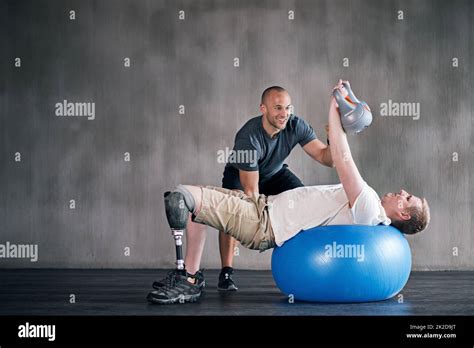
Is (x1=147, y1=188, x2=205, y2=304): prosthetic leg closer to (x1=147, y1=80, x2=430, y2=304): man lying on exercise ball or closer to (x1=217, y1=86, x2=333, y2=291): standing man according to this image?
(x1=147, y1=80, x2=430, y2=304): man lying on exercise ball

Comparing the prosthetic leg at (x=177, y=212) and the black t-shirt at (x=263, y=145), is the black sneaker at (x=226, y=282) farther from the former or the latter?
the prosthetic leg at (x=177, y=212)

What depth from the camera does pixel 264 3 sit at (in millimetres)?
7074

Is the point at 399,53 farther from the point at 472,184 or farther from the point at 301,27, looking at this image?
the point at 472,184

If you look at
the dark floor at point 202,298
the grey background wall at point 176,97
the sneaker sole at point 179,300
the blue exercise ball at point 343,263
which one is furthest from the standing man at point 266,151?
the grey background wall at point 176,97

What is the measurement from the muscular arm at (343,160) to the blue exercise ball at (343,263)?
0.22 m

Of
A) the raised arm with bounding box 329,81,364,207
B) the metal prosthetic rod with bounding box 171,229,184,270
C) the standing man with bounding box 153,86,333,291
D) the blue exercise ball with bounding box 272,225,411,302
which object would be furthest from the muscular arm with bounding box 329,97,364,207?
the metal prosthetic rod with bounding box 171,229,184,270

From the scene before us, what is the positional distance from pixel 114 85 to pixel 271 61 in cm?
161

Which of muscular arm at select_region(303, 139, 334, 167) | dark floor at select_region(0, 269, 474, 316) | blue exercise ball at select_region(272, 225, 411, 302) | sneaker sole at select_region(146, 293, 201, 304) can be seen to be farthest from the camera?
muscular arm at select_region(303, 139, 334, 167)

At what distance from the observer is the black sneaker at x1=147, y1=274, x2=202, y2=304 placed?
392 centimetres

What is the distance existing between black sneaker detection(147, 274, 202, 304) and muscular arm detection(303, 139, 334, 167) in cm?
140

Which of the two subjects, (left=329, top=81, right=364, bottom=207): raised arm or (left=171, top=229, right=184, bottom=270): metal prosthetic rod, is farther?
(left=171, top=229, right=184, bottom=270): metal prosthetic rod

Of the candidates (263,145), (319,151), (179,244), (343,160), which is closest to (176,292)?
(179,244)
